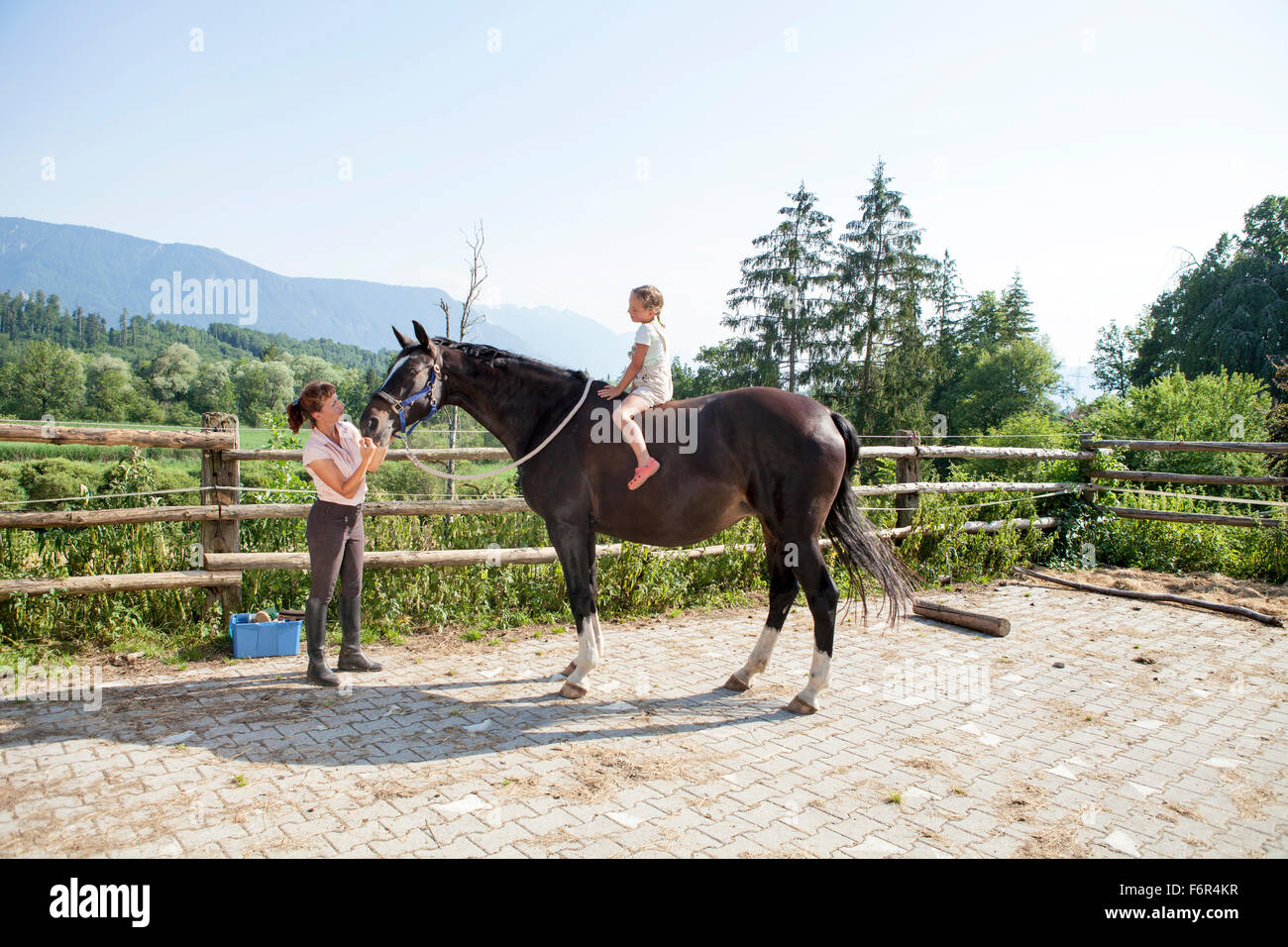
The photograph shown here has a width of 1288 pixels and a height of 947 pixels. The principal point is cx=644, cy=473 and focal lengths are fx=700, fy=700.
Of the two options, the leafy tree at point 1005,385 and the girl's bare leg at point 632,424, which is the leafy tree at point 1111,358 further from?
the girl's bare leg at point 632,424

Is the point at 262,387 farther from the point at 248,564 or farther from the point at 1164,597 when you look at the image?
the point at 1164,597

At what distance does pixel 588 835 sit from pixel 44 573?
198 inches

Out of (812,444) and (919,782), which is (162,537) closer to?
(812,444)

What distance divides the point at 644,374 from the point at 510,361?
954mm

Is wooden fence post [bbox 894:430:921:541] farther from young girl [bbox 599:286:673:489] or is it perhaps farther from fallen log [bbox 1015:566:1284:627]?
young girl [bbox 599:286:673:489]

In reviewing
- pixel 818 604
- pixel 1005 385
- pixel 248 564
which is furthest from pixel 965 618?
pixel 1005 385

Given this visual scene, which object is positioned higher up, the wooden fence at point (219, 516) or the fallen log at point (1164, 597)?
the wooden fence at point (219, 516)

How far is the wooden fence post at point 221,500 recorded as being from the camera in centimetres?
559

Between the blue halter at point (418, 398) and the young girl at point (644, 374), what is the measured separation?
3.90 ft

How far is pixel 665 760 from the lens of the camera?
359 cm

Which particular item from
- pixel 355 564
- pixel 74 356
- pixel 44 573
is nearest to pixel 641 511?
pixel 355 564

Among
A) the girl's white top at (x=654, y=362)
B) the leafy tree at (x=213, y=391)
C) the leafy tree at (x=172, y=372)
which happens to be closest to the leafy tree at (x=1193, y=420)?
the girl's white top at (x=654, y=362)

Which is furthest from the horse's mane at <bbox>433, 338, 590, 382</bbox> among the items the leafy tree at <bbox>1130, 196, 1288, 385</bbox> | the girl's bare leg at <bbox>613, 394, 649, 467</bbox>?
the leafy tree at <bbox>1130, 196, 1288, 385</bbox>

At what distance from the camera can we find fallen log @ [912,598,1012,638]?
6.08 m
